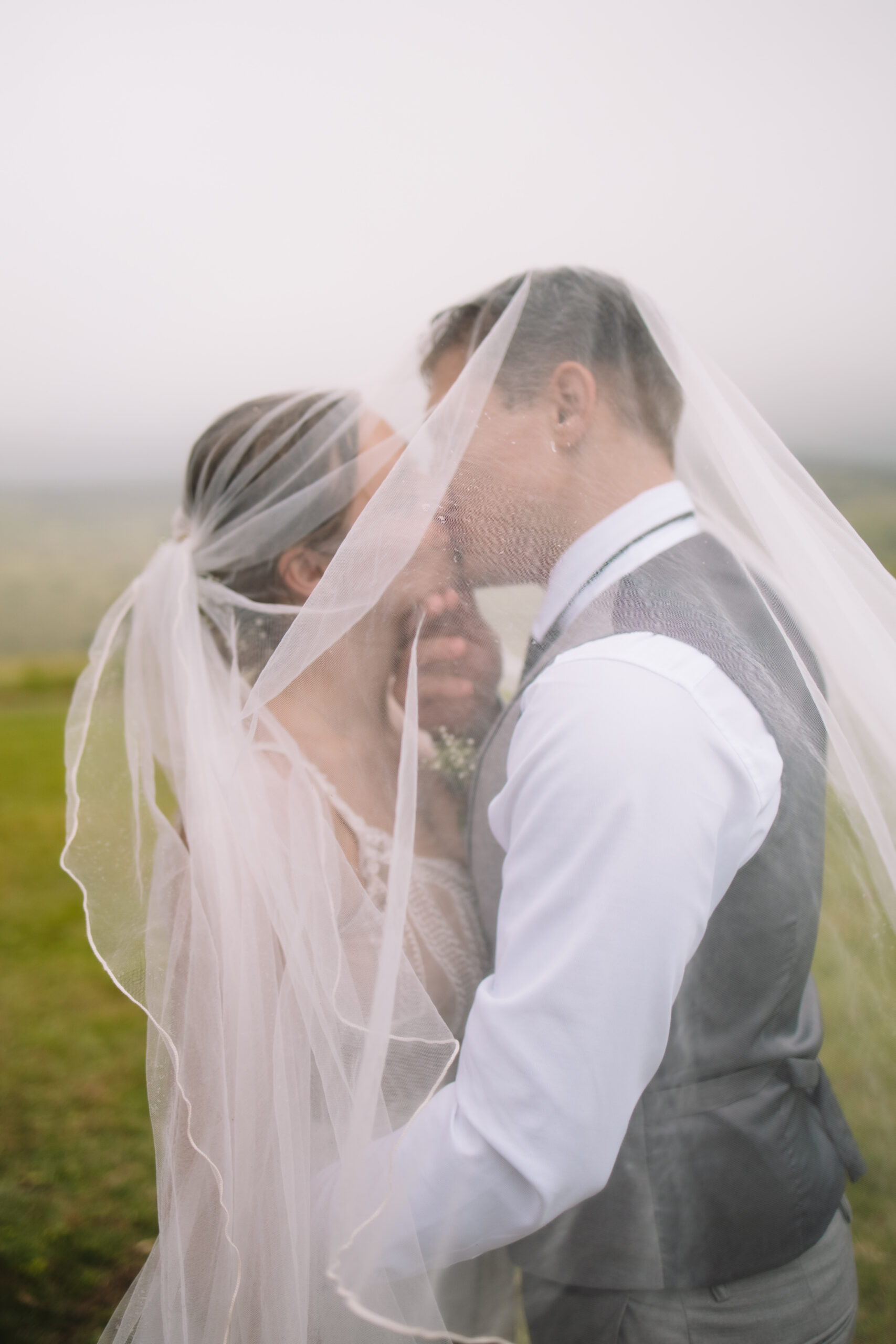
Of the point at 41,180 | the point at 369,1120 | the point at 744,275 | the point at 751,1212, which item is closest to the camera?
the point at 369,1120

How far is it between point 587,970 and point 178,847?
856 mm

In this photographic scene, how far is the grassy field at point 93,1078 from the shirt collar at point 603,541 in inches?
21.5

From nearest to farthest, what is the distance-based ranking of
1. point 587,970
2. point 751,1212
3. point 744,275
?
point 587,970
point 751,1212
point 744,275

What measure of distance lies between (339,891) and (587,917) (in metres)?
0.49

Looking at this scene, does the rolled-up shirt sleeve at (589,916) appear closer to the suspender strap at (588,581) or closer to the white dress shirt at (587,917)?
the white dress shirt at (587,917)

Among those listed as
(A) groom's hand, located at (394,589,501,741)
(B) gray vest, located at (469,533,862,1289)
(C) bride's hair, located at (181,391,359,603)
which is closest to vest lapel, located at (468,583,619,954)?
(B) gray vest, located at (469,533,862,1289)

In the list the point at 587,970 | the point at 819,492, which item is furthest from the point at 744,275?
the point at 587,970

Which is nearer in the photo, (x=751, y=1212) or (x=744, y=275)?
(x=751, y=1212)

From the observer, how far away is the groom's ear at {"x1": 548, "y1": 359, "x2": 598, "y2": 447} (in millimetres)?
1314

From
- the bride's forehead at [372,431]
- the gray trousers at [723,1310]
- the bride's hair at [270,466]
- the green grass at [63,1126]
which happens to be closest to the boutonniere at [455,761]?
the bride's hair at [270,466]

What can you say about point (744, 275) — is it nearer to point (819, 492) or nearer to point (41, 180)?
point (819, 492)

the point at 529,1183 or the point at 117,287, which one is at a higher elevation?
the point at 117,287

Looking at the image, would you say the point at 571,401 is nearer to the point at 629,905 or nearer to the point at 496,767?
the point at 496,767

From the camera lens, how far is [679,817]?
39.3 inches
